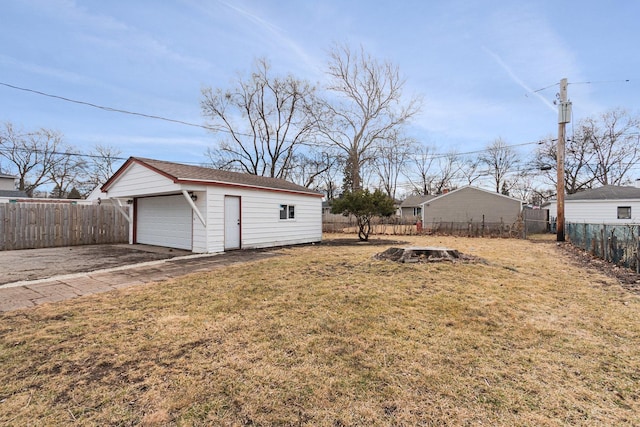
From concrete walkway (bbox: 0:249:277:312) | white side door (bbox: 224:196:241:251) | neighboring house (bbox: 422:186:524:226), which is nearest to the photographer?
concrete walkway (bbox: 0:249:277:312)

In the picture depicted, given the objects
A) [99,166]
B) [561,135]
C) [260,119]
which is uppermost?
[260,119]

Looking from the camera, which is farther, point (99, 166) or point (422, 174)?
point (422, 174)

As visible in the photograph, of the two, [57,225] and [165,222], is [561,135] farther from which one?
[57,225]

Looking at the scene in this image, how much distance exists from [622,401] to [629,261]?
6.81 meters

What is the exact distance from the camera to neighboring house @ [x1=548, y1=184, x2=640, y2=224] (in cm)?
1986

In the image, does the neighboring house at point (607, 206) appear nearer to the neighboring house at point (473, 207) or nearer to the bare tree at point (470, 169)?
the neighboring house at point (473, 207)

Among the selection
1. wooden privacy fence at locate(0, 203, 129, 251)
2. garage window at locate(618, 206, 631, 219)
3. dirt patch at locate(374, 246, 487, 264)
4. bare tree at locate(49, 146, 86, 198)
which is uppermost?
bare tree at locate(49, 146, 86, 198)

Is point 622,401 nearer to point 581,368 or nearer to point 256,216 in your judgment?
point 581,368

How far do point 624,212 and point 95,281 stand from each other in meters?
28.7

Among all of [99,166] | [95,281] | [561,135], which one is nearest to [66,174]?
[99,166]

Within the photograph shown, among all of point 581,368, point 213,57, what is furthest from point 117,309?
point 213,57

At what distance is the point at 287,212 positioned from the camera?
12797 mm

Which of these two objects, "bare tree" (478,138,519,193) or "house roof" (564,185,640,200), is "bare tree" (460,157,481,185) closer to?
"bare tree" (478,138,519,193)

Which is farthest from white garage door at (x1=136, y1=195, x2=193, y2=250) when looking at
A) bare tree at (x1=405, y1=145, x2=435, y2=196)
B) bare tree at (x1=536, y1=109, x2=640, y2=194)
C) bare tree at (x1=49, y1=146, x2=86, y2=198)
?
bare tree at (x1=405, y1=145, x2=435, y2=196)
